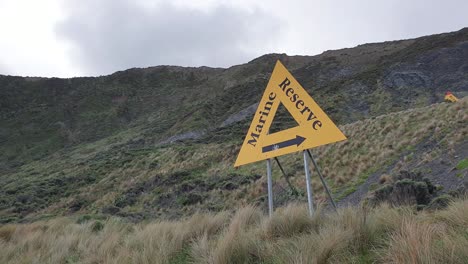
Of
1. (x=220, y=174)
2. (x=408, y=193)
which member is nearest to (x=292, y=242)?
(x=408, y=193)

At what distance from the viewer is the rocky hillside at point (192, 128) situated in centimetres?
1695

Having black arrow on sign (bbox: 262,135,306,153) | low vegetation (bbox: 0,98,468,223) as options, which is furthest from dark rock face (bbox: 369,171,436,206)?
black arrow on sign (bbox: 262,135,306,153)

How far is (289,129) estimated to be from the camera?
6.52 m

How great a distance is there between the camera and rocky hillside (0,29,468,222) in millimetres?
16953

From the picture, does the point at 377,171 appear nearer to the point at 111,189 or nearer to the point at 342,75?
the point at 111,189

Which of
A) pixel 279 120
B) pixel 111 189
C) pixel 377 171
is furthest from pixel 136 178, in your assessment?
pixel 377 171

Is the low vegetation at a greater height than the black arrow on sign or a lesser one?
lesser

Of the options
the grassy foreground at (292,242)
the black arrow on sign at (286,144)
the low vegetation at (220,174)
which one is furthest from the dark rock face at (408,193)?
the grassy foreground at (292,242)

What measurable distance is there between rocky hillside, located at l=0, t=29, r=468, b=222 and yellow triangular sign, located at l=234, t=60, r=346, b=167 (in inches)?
246

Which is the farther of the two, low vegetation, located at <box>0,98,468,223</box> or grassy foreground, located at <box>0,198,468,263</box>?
low vegetation, located at <box>0,98,468,223</box>

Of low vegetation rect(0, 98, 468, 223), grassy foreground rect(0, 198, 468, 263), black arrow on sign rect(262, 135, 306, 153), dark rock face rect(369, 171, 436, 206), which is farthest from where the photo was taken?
low vegetation rect(0, 98, 468, 223)

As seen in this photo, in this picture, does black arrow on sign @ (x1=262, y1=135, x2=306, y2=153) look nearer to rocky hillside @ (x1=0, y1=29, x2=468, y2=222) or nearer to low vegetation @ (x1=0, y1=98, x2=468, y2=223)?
low vegetation @ (x1=0, y1=98, x2=468, y2=223)

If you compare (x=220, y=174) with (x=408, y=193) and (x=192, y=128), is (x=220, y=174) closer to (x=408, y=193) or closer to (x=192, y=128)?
(x=408, y=193)

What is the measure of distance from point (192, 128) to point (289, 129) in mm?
43477
